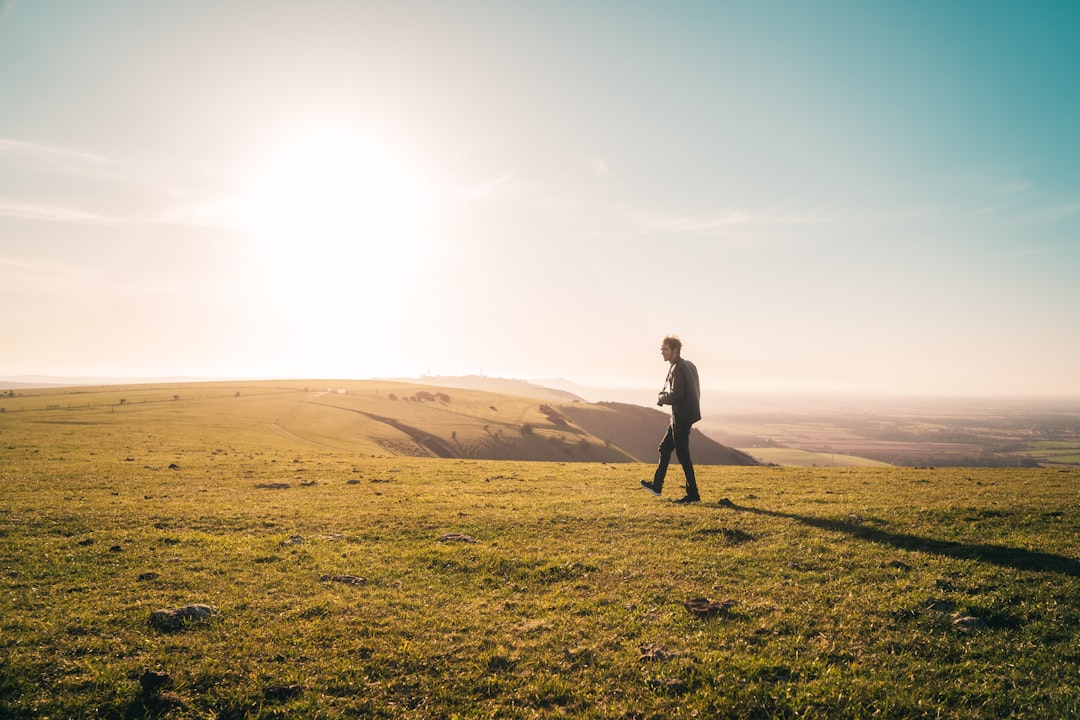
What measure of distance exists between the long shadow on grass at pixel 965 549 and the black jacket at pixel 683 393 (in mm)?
4522

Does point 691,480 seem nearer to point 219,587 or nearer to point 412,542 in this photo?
point 412,542

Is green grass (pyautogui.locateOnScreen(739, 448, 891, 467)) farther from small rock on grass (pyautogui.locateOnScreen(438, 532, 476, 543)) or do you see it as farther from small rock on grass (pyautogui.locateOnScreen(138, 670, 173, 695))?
small rock on grass (pyautogui.locateOnScreen(138, 670, 173, 695))

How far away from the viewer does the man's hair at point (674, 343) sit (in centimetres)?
1758

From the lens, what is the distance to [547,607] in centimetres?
927

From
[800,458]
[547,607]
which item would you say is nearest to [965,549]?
[547,607]

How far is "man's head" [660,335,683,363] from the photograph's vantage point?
1759 cm

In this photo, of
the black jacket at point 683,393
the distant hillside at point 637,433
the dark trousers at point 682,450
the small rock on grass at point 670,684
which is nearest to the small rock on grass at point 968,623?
the small rock on grass at point 670,684

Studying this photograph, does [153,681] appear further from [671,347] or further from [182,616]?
[671,347]

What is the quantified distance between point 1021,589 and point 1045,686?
11.0 feet

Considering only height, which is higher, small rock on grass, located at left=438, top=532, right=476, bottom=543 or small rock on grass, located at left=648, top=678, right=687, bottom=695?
small rock on grass, located at left=648, top=678, right=687, bottom=695

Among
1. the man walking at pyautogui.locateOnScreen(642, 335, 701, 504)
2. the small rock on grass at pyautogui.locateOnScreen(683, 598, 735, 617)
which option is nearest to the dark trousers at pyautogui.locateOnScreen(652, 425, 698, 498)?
the man walking at pyautogui.locateOnScreen(642, 335, 701, 504)

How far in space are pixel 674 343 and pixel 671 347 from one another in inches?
7.1

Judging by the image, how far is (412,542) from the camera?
1334cm

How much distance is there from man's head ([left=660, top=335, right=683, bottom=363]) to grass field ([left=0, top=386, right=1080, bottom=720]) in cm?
519
